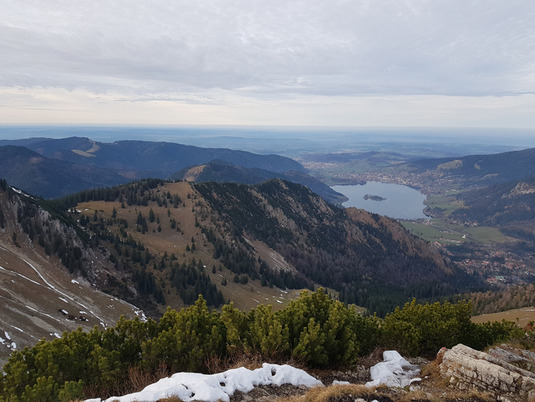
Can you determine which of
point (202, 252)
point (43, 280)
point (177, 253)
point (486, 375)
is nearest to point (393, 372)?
point (486, 375)

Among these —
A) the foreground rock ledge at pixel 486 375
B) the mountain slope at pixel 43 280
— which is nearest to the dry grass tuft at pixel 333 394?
the foreground rock ledge at pixel 486 375

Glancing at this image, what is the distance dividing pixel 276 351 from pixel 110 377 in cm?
1033

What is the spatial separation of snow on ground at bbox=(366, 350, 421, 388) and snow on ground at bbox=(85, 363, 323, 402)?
16.0ft

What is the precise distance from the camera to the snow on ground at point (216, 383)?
15.2m

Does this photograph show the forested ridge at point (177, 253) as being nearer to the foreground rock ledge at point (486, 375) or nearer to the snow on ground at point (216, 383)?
the snow on ground at point (216, 383)

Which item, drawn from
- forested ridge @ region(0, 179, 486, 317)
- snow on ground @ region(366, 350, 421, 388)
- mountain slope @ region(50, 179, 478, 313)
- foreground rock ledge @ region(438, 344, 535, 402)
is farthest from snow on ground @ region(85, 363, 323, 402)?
mountain slope @ region(50, 179, 478, 313)

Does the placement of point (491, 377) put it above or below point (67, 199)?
above

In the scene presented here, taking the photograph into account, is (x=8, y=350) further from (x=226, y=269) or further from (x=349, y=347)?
(x=226, y=269)

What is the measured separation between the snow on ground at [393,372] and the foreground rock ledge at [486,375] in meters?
2.26

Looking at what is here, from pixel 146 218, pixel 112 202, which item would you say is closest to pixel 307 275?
pixel 146 218

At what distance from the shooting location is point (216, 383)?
651 inches

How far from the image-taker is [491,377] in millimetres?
17719

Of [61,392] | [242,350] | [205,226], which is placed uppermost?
[61,392]

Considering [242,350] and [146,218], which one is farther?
[146,218]
